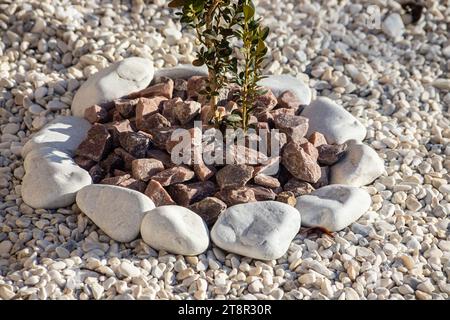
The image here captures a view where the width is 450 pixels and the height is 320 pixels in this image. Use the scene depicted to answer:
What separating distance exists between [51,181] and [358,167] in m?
1.40

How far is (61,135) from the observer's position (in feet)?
12.1

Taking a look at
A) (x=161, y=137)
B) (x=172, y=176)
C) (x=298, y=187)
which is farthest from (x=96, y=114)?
(x=298, y=187)

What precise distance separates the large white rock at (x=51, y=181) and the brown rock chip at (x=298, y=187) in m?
0.89

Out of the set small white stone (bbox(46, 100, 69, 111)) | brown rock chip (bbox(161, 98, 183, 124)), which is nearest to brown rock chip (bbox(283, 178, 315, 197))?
brown rock chip (bbox(161, 98, 183, 124))

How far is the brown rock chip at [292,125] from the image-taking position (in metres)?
3.62

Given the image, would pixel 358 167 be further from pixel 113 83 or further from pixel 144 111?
A: pixel 113 83

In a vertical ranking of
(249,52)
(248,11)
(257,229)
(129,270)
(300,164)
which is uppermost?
(248,11)

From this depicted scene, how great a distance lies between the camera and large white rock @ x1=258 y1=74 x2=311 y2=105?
3.99 m

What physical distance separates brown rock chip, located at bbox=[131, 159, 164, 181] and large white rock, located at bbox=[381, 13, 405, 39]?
210 cm

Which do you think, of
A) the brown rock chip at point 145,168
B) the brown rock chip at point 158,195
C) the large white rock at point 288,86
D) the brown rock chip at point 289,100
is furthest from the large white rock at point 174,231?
the large white rock at point 288,86

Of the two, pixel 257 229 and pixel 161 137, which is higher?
pixel 161 137

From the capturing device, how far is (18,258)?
314cm

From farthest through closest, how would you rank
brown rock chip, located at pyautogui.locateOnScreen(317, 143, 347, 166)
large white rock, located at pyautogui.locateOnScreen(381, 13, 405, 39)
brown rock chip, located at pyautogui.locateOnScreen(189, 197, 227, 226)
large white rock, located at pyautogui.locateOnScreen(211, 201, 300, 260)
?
large white rock, located at pyautogui.locateOnScreen(381, 13, 405, 39)
brown rock chip, located at pyautogui.locateOnScreen(317, 143, 347, 166)
brown rock chip, located at pyautogui.locateOnScreen(189, 197, 227, 226)
large white rock, located at pyautogui.locateOnScreen(211, 201, 300, 260)

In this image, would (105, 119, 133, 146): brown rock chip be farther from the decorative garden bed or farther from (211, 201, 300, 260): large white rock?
(211, 201, 300, 260): large white rock
